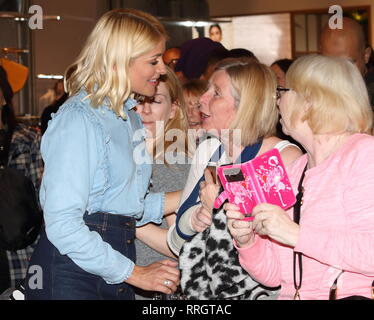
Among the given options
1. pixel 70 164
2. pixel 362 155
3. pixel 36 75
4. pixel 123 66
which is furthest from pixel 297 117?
pixel 36 75

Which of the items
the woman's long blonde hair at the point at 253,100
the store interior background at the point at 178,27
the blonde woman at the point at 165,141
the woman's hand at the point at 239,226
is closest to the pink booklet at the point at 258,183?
the woman's hand at the point at 239,226

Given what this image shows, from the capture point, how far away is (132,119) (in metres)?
2.69

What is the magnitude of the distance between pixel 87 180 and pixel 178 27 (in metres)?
6.83

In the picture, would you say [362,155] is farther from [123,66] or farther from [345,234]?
[123,66]

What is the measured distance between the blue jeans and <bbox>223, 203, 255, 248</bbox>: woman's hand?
0.38m

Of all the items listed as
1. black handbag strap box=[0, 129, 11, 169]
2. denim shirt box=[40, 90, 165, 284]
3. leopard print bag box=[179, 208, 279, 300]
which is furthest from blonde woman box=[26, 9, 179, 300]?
black handbag strap box=[0, 129, 11, 169]

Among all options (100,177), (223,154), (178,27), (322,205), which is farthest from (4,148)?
(178,27)

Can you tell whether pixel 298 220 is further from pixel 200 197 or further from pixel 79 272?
pixel 79 272

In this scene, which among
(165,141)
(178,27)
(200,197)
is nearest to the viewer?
(200,197)

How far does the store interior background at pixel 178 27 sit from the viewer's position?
7797mm

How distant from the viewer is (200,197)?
2801 mm

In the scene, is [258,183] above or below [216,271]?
above

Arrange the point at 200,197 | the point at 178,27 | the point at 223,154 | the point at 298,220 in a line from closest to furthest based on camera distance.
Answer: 1. the point at 298,220
2. the point at 200,197
3. the point at 223,154
4. the point at 178,27

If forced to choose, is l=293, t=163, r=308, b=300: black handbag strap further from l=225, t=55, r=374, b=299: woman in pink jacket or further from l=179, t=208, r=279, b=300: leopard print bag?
l=179, t=208, r=279, b=300: leopard print bag
